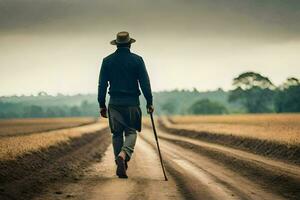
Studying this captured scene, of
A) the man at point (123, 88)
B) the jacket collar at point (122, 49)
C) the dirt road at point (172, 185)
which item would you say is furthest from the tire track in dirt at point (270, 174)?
the jacket collar at point (122, 49)

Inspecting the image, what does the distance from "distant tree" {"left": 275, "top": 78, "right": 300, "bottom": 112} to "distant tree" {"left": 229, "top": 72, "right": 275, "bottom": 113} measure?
192 inches

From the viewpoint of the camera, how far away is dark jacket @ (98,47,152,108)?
966cm

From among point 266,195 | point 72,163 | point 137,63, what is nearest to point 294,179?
point 266,195

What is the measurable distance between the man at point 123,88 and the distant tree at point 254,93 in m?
112

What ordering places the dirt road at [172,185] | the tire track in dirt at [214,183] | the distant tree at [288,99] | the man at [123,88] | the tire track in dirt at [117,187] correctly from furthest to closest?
the distant tree at [288,99]
the man at [123,88]
the tire track in dirt at [214,183]
the dirt road at [172,185]
the tire track in dirt at [117,187]

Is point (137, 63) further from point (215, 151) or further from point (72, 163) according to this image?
point (215, 151)

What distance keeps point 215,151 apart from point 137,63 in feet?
21.8

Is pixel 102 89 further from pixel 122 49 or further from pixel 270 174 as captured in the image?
pixel 270 174

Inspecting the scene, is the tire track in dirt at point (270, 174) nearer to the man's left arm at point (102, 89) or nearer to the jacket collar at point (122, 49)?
the man's left arm at point (102, 89)

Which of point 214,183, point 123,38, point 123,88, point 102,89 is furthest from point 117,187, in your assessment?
point 123,38

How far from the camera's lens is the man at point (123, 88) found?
9.66 metres

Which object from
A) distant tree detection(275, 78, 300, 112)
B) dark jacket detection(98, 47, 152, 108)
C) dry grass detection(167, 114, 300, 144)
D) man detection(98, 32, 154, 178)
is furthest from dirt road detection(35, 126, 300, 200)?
distant tree detection(275, 78, 300, 112)

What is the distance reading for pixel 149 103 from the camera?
976cm

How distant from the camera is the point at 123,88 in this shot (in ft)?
31.6
